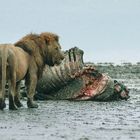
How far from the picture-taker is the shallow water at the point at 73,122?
1110cm

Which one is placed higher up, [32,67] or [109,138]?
[32,67]

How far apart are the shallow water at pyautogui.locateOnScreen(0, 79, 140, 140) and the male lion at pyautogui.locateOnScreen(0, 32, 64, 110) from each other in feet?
1.19

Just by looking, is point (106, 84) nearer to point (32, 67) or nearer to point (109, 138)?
point (32, 67)

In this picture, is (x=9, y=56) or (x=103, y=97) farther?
(x=103, y=97)

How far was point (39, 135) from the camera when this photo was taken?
11094 mm

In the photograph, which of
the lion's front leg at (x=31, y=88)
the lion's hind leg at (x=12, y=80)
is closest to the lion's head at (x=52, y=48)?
the lion's front leg at (x=31, y=88)

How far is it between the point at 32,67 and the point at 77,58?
373 cm

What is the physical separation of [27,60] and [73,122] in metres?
3.42

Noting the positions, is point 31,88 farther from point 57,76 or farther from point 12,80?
point 57,76

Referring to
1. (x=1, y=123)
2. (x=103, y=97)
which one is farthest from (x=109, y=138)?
(x=103, y=97)

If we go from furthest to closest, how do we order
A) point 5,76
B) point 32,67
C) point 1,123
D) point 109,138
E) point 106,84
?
point 106,84, point 32,67, point 5,76, point 1,123, point 109,138

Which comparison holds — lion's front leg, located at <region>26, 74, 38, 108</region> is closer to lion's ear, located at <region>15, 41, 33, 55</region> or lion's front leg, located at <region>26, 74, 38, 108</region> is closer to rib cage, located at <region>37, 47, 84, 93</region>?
lion's ear, located at <region>15, 41, 33, 55</region>

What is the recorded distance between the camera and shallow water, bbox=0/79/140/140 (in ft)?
36.4

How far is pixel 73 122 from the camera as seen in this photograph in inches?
517
